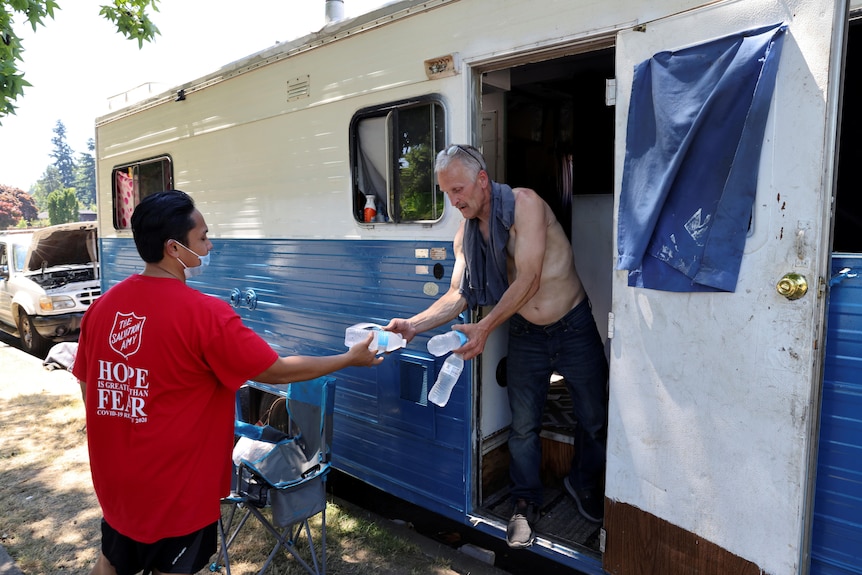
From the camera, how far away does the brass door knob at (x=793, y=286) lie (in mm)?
2033

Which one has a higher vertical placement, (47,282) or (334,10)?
(334,10)

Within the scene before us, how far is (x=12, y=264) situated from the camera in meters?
9.90

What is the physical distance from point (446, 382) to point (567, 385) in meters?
0.64

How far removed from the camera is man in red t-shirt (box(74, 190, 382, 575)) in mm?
2064

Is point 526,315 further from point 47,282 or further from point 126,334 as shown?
point 47,282

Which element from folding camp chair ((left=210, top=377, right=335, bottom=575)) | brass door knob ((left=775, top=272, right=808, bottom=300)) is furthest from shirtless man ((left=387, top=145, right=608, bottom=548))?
brass door knob ((left=775, top=272, right=808, bottom=300))

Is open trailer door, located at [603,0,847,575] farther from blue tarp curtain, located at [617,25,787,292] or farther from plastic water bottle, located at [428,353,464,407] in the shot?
plastic water bottle, located at [428,353,464,407]

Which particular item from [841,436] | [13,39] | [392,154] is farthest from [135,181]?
[841,436]

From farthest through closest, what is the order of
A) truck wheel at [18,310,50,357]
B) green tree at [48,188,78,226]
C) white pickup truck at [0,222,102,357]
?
green tree at [48,188,78,226], truck wheel at [18,310,50,357], white pickup truck at [0,222,102,357]

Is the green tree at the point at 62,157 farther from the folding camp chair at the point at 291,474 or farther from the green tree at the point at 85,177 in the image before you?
the folding camp chair at the point at 291,474

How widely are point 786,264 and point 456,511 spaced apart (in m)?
2.03

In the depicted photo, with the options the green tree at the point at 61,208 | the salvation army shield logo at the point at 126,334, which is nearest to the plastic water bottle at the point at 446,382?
the salvation army shield logo at the point at 126,334

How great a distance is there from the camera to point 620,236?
251cm

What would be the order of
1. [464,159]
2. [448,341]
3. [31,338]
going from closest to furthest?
[464,159] < [448,341] < [31,338]
